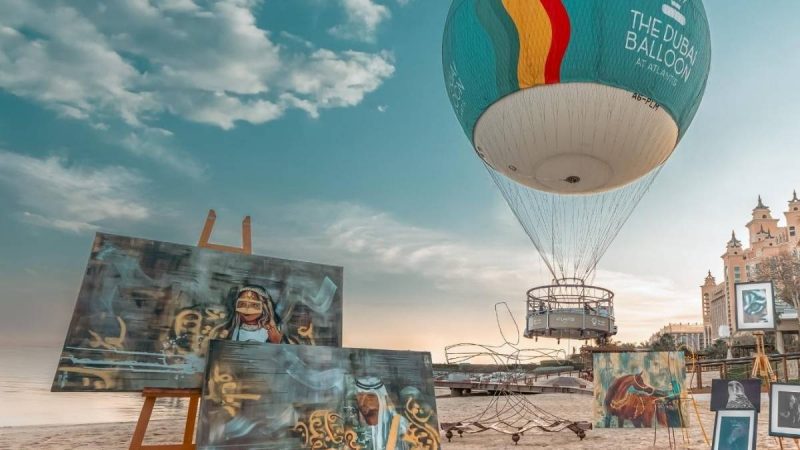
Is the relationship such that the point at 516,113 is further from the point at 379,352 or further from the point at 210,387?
the point at 210,387

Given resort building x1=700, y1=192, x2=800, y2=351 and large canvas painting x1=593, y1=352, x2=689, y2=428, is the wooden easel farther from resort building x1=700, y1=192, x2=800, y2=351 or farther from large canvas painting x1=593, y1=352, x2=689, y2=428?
resort building x1=700, y1=192, x2=800, y2=351

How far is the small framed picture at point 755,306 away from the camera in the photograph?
10.2 metres

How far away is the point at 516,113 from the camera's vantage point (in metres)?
15.0

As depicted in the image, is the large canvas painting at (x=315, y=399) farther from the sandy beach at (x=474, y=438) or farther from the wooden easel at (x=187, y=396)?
the sandy beach at (x=474, y=438)

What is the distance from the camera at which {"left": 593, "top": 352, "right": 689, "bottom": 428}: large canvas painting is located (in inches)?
595

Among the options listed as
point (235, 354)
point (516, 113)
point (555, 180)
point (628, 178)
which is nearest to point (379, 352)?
point (235, 354)

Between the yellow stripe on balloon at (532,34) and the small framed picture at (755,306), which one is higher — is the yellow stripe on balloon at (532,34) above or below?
above

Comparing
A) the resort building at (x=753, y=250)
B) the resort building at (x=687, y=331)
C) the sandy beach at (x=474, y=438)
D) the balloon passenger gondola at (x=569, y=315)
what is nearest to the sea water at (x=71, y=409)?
the sandy beach at (x=474, y=438)

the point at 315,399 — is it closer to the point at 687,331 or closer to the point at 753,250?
the point at 753,250

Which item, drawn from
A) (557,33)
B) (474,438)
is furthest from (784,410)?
(557,33)

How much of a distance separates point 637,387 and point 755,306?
245 inches

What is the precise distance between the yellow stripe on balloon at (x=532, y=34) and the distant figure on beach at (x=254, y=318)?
8.88 metres

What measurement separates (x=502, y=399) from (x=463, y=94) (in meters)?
22.0

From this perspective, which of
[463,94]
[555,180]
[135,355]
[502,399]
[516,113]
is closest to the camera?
[135,355]
